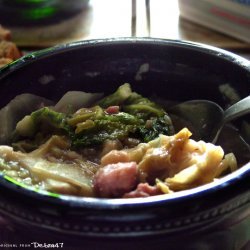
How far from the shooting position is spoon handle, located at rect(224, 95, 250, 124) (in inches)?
27.6

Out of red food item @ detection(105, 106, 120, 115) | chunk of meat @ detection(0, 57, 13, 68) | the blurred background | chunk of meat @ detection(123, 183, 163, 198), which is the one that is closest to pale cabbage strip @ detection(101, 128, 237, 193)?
chunk of meat @ detection(123, 183, 163, 198)

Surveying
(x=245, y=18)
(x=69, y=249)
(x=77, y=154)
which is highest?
(x=245, y=18)

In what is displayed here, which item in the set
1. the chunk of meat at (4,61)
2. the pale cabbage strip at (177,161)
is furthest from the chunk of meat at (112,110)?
the chunk of meat at (4,61)

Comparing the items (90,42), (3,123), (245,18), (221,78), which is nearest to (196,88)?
(221,78)

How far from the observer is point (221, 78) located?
76cm

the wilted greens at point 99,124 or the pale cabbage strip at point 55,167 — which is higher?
the wilted greens at point 99,124

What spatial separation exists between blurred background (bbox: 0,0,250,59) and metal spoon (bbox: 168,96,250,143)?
567mm

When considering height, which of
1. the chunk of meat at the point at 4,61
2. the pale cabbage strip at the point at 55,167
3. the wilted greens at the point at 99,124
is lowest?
the pale cabbage strip at the point at 55,167

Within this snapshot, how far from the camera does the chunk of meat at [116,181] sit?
23.0 inches

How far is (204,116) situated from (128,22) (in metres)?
0.83

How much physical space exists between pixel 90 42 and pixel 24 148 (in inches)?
7.7

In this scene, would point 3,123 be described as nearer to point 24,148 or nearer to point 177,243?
point 24,148

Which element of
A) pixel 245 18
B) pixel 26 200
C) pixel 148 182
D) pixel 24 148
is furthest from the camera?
pixel 245 18

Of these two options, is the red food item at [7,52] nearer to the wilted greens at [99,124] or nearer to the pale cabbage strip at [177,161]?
the wilted greens at [99,124]
